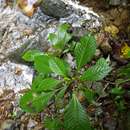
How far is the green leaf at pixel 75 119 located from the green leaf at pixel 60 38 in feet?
2.45

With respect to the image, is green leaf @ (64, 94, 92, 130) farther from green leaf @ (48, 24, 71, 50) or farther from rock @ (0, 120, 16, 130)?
green leaf @ (48, 24, 71, 50)

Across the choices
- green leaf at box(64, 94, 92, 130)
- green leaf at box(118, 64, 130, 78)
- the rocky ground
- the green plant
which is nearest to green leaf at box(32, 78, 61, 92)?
the green plant

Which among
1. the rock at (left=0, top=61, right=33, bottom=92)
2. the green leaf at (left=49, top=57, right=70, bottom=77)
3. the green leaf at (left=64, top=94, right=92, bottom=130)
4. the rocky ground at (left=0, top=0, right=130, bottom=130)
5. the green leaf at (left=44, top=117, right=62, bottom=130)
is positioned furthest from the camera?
the rock at (left=0, top=61, right=33, bottom=92)

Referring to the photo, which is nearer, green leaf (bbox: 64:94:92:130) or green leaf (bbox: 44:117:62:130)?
green leaf (bbox: 64:94:92:130)

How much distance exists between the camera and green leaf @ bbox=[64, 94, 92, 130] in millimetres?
1951

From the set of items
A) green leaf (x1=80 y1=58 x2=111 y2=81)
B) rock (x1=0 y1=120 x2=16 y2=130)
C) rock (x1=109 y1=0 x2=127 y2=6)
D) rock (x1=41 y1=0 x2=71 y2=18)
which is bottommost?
rock (x1=0 y1=120 x2=16 y2=130)

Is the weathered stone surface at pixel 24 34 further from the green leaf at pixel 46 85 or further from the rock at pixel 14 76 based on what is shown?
the green leaf at pixel 46 85

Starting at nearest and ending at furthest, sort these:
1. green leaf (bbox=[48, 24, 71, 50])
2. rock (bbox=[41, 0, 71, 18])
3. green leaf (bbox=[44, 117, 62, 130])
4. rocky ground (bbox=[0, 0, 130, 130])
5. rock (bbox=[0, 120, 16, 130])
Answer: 1. green leaf (bbox=[44, 117, 62, 130])
2. rocky ground (bbox=[0, 0, 130, 130])
3. rock (bbox=[0, 120, 16, 130])
4. green leaf (bbox=[48, 24, 71, 50])
5. rock (bbox=[41, 0, 71, 18])

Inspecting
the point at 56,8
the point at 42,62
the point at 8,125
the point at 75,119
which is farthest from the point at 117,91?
the point at 56,8

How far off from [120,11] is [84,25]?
347mm

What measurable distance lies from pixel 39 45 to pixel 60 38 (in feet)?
1.07

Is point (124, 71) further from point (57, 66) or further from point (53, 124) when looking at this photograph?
point (53, 124)

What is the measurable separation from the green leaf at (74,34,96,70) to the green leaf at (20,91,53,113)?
0.32 meters

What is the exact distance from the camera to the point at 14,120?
8.10ft
